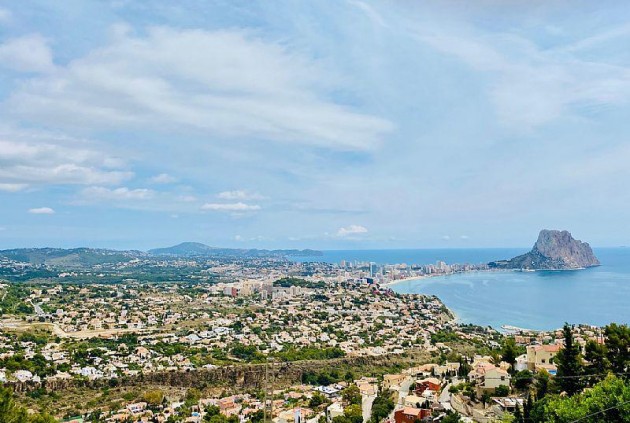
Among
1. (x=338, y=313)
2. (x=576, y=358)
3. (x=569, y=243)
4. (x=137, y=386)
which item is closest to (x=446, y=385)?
(x=576, y=358)

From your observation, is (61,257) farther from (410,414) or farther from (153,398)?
(410,414)

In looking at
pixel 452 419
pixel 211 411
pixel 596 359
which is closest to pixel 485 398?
pixel 452 419

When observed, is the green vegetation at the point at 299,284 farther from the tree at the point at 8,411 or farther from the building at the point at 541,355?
the tree at the point at 8,411

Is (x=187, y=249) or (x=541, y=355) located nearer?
(x=541, y=355)

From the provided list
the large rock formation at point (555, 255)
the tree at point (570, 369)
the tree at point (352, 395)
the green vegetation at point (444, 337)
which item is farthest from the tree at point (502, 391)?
the large rock formation at point (555, 255)

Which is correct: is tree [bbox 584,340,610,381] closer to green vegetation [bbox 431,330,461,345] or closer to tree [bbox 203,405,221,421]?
tree [bbox 203,405,221,421]

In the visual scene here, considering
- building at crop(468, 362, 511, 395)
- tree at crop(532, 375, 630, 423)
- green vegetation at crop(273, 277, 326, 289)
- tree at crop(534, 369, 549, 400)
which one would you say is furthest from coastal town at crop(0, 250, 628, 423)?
green vegetation at crop(273, 277, 326, 289)

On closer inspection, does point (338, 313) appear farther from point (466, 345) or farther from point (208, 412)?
point (208, 412)
